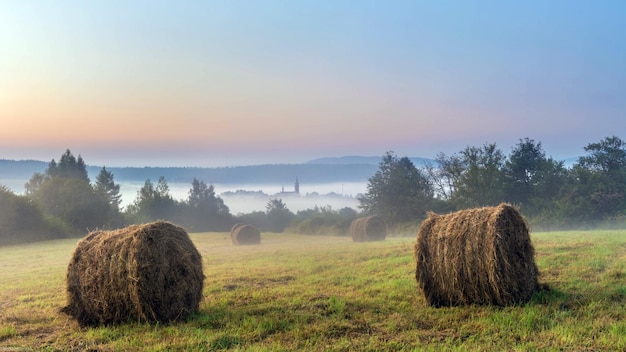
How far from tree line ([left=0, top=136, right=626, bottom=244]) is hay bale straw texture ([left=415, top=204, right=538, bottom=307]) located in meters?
40.4

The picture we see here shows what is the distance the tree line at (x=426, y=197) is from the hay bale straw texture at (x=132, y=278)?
40.1m

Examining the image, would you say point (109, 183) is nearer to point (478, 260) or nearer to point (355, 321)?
point (355, 321)

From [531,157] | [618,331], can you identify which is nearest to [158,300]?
[618,331]

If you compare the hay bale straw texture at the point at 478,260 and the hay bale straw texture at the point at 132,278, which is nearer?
the hay bale straw texture at the point at 132,278

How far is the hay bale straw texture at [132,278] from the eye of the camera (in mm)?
8445

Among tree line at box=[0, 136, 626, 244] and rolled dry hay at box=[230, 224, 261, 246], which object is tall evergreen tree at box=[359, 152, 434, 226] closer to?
tree line at box=[0, 136, 626, 244]

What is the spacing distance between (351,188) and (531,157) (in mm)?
63143

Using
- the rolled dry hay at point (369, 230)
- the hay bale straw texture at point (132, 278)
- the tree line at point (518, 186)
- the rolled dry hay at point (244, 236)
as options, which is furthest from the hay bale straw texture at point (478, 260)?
the tree line at point (518, 186)

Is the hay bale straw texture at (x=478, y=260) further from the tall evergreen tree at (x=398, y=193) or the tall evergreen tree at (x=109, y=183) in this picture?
the tall evergreen tree at (x=109, y=183)

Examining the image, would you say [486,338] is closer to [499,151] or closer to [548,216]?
[548,216]

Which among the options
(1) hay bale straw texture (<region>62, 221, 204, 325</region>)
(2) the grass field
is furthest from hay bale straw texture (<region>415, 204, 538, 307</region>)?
(1) hay bale straw texture (<region>62, 221, 204, 325</region>)

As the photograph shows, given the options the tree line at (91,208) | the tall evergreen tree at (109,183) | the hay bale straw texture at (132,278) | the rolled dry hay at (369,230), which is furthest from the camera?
the tall evergreen tree at (109,183)

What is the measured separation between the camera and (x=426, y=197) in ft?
201

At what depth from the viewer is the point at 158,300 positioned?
859cm
